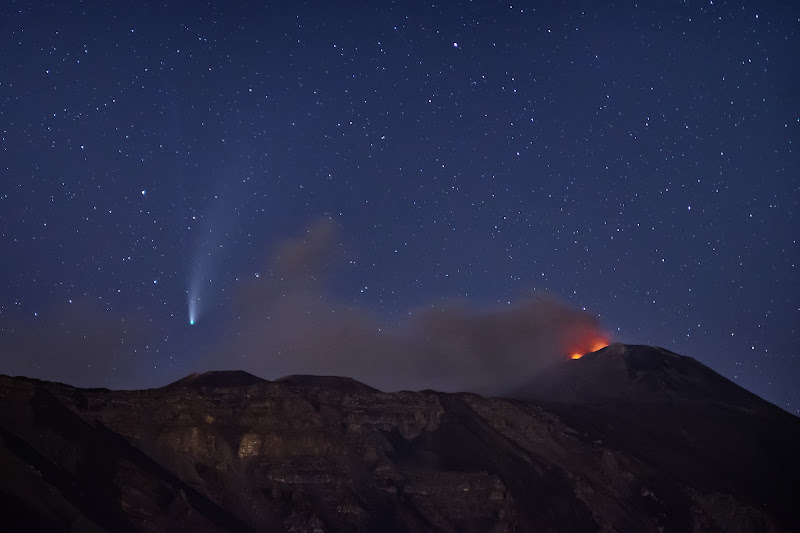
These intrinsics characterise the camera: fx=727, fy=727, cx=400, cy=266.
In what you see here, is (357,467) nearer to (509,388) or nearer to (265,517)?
(265,517)

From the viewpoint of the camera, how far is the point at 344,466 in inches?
3155

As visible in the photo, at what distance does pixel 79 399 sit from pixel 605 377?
322 feet

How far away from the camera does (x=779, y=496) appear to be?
97688mm

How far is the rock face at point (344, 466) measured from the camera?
6556cm

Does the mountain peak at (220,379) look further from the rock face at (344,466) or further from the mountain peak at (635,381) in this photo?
the mountain peak at (635,381)

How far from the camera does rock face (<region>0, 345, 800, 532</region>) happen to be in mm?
65562

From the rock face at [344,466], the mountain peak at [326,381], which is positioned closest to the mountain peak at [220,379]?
the rock face at [344,466]

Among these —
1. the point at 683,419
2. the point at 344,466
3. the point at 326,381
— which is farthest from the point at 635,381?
the point at 344,466

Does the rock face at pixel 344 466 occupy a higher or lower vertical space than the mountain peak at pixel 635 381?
lower

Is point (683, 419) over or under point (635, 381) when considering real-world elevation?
under

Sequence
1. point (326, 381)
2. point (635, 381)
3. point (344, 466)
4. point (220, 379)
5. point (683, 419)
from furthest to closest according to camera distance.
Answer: point (635, 381) < point (683, 419) < point (326, 381) < point (220, 379) < point (344, 466)

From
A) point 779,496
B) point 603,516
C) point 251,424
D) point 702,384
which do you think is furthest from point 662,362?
point 251,424

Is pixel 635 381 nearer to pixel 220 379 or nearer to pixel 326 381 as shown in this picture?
pixel 326 381

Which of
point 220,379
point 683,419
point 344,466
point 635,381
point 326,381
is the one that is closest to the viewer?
point 344,466
